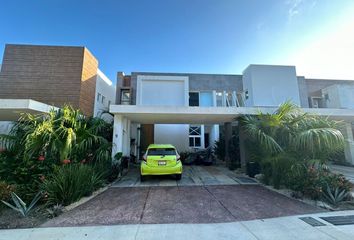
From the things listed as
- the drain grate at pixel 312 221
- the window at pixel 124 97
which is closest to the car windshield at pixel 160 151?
the drain grate at pixel 312 221

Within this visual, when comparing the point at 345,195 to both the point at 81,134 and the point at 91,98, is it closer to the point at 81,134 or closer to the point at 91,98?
the point at 81,134

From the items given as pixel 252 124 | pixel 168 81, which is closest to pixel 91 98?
pixel 168 81

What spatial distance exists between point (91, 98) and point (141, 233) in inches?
582

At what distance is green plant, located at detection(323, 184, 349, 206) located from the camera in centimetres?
489

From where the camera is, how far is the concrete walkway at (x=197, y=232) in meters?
3.25

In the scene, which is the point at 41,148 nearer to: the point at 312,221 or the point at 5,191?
the point at 5,191

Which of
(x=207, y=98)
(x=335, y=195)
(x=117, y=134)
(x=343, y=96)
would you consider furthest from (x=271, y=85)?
(x=117, y=134)

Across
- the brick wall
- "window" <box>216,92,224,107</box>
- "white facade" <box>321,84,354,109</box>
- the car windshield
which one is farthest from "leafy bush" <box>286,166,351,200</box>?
the brick wall

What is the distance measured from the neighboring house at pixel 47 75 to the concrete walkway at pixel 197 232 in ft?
39.0

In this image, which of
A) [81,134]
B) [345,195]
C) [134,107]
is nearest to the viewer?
[345,195]

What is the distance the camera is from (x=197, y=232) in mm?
3402

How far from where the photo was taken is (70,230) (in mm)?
3525

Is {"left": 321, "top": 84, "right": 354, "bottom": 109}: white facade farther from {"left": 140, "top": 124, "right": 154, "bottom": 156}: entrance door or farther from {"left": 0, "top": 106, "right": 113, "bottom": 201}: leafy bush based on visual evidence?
{"left": 0, "top": 106, "right": 113, "bottom": 201}: leafy bush

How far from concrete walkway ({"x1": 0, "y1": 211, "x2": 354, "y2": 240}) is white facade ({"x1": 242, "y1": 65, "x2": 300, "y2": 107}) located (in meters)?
10.5
